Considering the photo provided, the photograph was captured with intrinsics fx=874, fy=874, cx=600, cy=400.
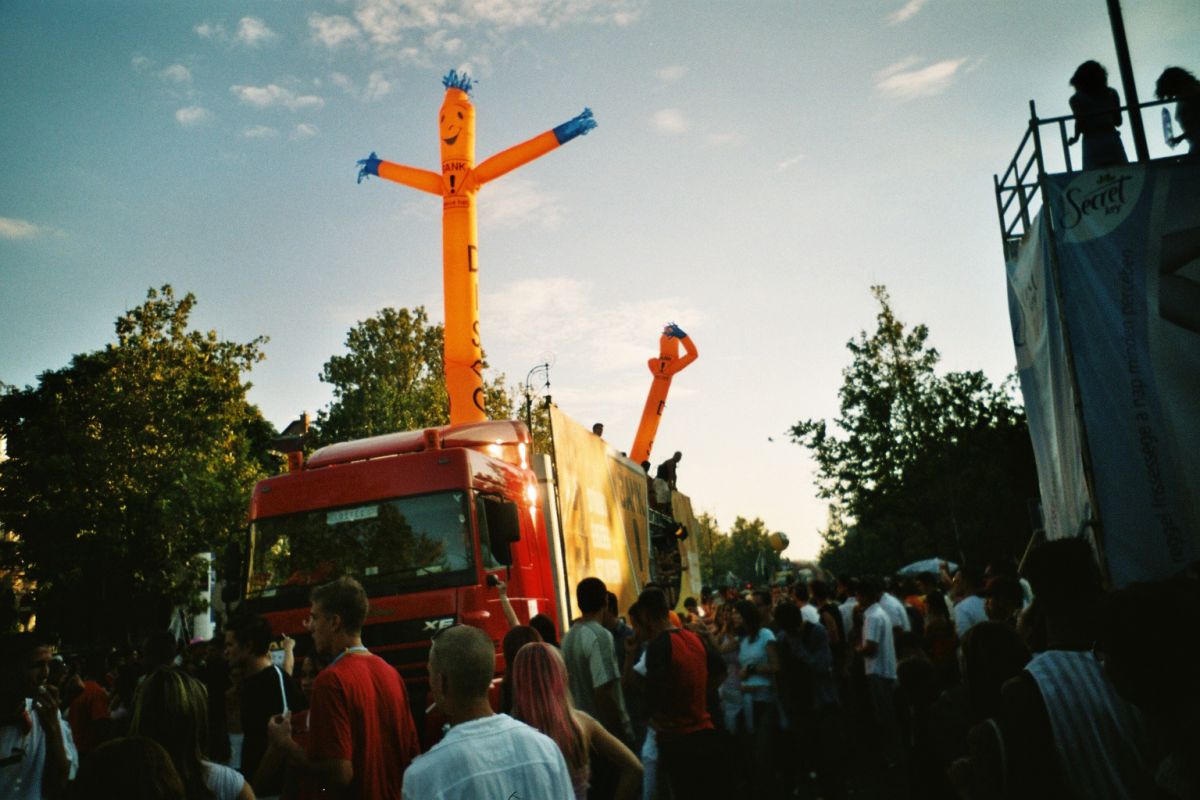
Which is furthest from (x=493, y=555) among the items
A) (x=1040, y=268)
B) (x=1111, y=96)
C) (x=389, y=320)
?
(x=389, y=320)

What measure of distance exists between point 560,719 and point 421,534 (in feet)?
16.9

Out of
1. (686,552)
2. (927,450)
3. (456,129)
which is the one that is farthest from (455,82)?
(927,450)

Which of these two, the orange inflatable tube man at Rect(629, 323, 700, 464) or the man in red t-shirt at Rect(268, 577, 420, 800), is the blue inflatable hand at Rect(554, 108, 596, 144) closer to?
the orange inflatable tube man at Rect(629, 323, 700, 464)

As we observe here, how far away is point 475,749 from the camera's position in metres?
2.61

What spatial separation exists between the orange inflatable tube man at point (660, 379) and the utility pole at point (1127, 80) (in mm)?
17419

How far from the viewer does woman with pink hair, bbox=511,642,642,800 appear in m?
3.52

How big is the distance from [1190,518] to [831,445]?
3228 centimetres

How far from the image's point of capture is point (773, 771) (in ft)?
27.1

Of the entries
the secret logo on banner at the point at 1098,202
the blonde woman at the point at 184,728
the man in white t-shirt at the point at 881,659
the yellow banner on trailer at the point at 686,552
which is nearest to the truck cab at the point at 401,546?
the man in white t-shirt at the point at 881,659

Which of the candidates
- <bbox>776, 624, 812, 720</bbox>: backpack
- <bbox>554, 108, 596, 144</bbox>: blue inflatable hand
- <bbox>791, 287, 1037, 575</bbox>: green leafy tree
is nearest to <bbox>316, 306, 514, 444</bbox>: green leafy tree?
<bbox>791, 287, 1037, 575</bbox>: green leafy tree

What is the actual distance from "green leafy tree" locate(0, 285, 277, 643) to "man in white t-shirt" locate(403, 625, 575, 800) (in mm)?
21962

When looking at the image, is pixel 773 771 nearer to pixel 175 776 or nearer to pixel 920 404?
pixel 175 776

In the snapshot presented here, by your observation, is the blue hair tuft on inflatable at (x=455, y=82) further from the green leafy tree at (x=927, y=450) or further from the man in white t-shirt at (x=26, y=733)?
the green leafy tree at (x=927, y=450)

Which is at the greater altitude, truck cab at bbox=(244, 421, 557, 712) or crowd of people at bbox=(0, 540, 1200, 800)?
truck cab at bbox=(244, 421, 557, 712)
